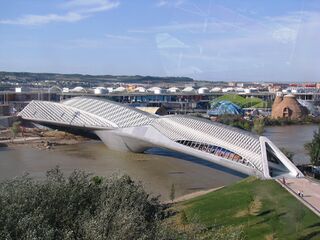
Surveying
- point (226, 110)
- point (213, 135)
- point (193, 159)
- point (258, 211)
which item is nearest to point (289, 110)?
point (226, 110)

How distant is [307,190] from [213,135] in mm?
6834

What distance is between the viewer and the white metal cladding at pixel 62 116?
93.1ft

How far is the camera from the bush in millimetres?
5570

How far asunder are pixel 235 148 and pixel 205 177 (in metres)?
2.02

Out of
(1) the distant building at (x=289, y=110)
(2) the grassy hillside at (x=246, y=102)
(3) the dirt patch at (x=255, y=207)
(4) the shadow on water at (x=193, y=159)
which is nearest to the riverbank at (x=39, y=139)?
(4) the shadow on water at (x=193, y=159)

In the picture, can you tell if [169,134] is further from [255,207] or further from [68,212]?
[68,212]

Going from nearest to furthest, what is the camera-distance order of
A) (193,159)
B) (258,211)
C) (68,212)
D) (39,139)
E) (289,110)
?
(68,212), (258,211), (193,159), (39,139), (289,110)

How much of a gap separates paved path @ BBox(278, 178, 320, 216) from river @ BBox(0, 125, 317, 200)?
379 centimetres

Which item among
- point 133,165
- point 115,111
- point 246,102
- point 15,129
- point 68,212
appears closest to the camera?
point 68,212

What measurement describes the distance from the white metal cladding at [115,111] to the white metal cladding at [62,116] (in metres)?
0.38

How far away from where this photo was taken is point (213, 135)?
69.8 ft

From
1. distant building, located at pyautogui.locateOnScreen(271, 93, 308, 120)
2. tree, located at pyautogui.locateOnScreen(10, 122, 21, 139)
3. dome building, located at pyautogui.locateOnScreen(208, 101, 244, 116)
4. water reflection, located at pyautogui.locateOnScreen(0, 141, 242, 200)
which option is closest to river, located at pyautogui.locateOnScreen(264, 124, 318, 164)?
distant building, located at pyautogui.locateOnScreen(271, 93, 308, 120)

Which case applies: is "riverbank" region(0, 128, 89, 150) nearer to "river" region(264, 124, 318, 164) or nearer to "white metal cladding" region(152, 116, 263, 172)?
"white metal cladding" region(152, 116, 263, 172)

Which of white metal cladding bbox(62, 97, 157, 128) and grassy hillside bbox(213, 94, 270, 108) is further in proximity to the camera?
grassy hillside bbox(213, 94, 270, 108)
